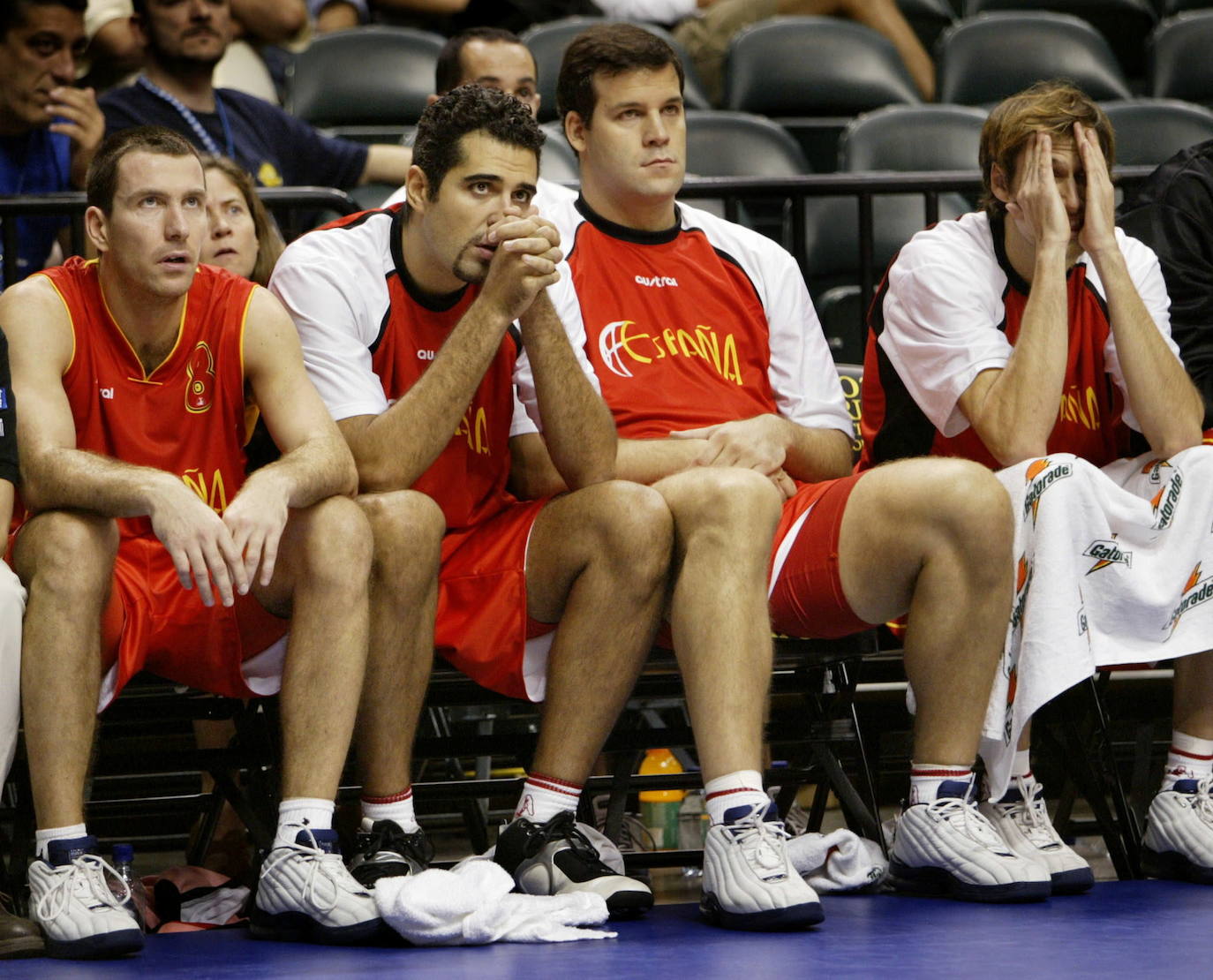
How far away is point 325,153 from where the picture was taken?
191 inches

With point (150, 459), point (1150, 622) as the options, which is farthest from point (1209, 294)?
point (150, 459)

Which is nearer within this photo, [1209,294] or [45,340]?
[45,340]

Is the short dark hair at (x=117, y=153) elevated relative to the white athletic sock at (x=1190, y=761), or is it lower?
elevated

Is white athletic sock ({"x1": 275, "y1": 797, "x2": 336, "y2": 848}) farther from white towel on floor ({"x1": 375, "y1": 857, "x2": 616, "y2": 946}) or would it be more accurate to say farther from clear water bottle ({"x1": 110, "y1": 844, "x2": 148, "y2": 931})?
clear water bottle ({"x1": 110, "y1": 844, "x2": 148, "y2": 931})

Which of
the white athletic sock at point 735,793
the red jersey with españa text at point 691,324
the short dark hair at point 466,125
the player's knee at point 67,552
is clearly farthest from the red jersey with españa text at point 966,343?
the player's knee at point 67,552

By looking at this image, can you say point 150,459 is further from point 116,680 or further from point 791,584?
point 791,584

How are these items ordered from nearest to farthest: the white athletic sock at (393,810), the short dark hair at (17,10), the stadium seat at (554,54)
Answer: the white athletic sock at (393,810), the short dark hair at (17,10), the stadium seat at (554,54)

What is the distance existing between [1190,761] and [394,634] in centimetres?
150

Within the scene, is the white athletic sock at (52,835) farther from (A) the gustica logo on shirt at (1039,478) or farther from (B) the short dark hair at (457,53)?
(B) the short dark hair at (457,53)

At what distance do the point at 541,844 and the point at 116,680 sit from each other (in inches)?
29.3

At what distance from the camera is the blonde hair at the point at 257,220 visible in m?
3.67

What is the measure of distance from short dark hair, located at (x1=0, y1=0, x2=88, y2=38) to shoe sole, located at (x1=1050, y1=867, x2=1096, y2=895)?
3.40m

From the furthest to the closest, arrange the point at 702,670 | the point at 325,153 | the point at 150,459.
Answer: the point at 325,153 < the point at 150,459 < the point at 702,670

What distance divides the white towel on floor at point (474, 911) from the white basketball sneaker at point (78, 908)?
0.38 m
